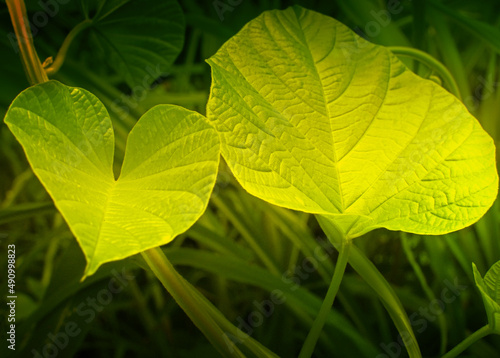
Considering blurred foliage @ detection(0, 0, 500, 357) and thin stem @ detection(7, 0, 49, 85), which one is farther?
blurred foliage @ detection(0, 0, 500, 357)

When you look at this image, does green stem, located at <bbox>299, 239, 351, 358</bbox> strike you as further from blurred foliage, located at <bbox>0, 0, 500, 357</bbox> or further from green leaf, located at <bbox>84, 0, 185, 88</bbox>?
green leaf, located at <bbox>84, 0, 185, 88</bbox>

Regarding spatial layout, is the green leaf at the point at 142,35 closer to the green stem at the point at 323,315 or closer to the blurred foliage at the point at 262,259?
the blurred foliage at the point at 262,259

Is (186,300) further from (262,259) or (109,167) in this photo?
(262,259)

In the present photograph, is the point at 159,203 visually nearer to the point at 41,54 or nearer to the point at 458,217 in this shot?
the point at 458,217

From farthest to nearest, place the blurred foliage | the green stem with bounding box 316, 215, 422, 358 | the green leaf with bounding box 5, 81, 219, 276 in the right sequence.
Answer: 1. the blurred foliage
2. the green stem with bounding box 316, 215, 422, 358
3. the green leaf with bounding box 5, 81, 219, 276

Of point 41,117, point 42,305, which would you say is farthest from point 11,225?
point 41,117

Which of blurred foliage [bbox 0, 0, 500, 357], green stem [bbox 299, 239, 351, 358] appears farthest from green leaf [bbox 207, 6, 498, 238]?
blurred foliage [bbox 0, 0, 500, 357]

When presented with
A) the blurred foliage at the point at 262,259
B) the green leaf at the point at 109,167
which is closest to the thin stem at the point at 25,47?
the green leaf at the point at 109,167
